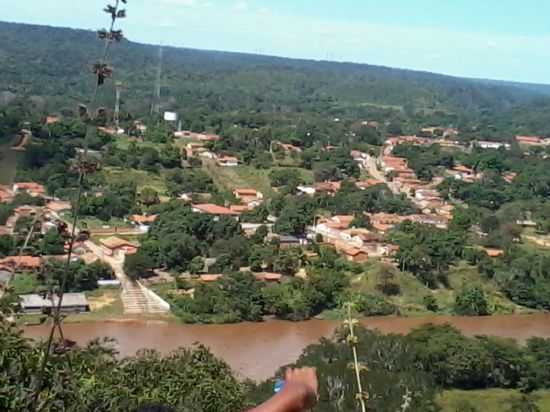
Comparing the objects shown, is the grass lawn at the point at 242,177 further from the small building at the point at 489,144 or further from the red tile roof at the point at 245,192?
the small building at the point at 489,144

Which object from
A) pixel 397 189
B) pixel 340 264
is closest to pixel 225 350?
pixel 340 264

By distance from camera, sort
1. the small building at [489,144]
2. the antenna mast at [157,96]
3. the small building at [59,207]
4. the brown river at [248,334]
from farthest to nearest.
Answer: the antenna mast at [157,96] < the small building at [489,144] < the brown river at [248,334] < the small building at [59,207]

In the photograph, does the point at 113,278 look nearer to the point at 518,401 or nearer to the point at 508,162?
the point at 518,401

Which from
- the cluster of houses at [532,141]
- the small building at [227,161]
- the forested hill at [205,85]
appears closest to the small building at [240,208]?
the small building at [227,161]

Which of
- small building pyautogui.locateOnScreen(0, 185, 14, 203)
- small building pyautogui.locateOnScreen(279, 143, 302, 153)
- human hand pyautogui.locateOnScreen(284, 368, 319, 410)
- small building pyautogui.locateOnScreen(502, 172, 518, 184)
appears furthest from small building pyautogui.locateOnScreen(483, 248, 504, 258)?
human hand pyautogui.locateOnScreen(284, 368, 319, 410)

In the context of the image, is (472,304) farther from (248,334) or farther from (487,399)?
(248,334)

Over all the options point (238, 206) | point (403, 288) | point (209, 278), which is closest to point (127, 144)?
point (238, 206)
